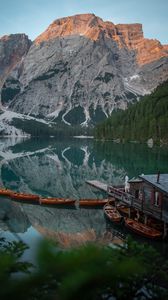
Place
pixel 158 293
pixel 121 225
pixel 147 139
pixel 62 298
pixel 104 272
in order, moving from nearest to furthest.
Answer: pixel 62 298, pixel 104 272, pixel 158 293, pixel 121 225, pixel 147 139

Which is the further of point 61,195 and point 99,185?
point 99,185

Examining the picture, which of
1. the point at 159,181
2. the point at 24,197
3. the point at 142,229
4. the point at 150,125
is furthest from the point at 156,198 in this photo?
the point at 150,125

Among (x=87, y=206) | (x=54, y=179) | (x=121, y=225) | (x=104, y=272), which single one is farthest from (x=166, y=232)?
(x=54, y=179)

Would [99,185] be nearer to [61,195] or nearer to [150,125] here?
[61,195]

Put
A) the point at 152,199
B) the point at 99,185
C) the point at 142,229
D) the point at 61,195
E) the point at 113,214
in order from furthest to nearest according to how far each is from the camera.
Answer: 1. the point at 99,185
2. the point at 61,195
3. the point at 113,214
4. the point at 152,199
5. the point at 142,229

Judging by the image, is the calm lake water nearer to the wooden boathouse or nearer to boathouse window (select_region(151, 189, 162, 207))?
the wooden boathouse

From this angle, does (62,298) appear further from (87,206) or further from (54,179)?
(54,179)

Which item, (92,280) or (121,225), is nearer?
(92,280)

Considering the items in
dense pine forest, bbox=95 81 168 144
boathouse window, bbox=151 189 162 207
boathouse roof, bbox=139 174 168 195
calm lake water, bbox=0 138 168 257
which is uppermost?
dense pine forest, bbox=95 81 168 144

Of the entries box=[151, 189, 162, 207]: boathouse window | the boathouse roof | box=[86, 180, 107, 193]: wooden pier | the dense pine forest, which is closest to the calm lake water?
box=[86, 180, 107, 193]: wooden pier
